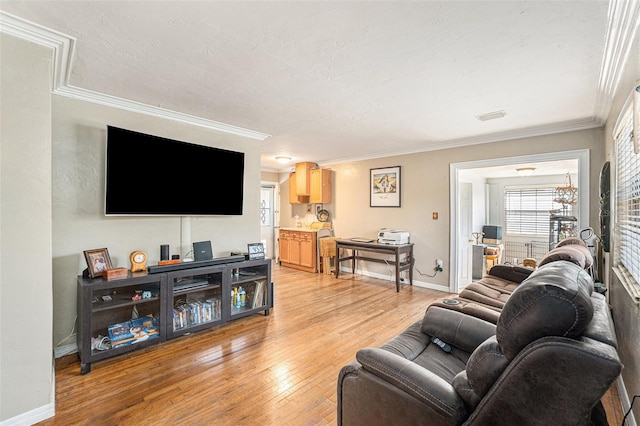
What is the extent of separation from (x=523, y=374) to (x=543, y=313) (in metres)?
0.19

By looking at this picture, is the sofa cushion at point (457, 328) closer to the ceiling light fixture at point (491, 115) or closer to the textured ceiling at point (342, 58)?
the textured ceiling at point (342, 58)

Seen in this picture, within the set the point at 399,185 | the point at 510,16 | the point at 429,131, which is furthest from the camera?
the point at 399,185

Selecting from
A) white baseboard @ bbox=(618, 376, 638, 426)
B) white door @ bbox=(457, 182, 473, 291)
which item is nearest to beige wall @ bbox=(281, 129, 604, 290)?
white door @ bbox=(457, 182, 473, 291)

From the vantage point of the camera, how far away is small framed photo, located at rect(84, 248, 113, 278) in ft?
8.02

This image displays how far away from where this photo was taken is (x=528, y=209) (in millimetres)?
6867

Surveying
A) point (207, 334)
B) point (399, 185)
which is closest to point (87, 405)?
point (207, 334)

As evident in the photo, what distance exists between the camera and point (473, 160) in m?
4.37

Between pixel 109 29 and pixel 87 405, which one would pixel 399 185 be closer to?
pixel 109 29

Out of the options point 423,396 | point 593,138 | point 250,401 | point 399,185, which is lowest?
point 250,401

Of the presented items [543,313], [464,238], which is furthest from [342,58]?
[464,238]

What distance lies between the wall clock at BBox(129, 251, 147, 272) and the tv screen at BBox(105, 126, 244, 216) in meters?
0.37

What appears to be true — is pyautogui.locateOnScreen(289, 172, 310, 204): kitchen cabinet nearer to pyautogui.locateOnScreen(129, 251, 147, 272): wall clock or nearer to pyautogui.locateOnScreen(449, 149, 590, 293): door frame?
pyautogui.locateOnScreen(449, 149, 590, 293): door frame

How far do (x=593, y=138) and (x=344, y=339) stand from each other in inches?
145

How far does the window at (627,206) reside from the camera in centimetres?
176
